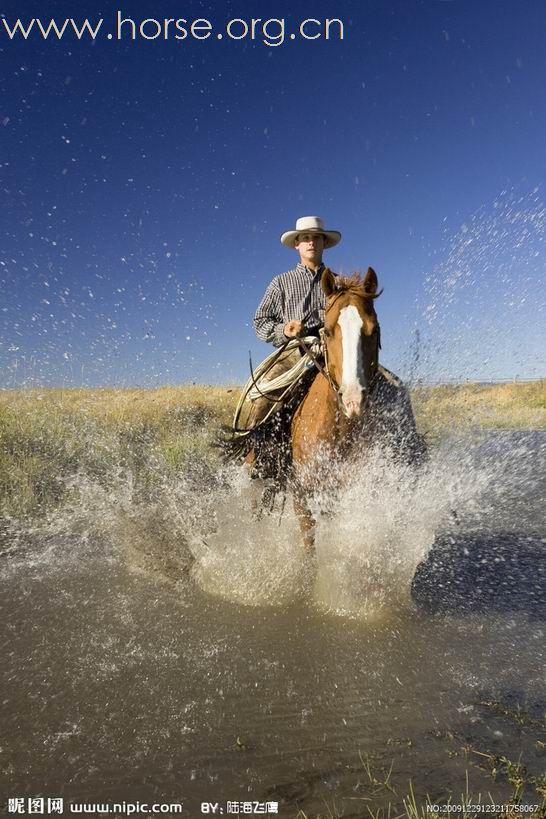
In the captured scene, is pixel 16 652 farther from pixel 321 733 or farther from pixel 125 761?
pixel 321 733

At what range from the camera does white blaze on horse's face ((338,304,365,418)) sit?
4320 millimetres

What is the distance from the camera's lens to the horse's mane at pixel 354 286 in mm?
4789

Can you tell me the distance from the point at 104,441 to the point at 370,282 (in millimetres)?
8069

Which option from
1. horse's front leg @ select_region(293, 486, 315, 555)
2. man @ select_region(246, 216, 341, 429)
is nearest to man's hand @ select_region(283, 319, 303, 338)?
man @ select_region(246, 216, 341, 429)

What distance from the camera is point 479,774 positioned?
274 centimetres

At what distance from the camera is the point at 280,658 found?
4086 mm

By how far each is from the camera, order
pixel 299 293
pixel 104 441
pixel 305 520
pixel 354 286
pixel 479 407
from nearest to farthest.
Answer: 1. pixel 354 286
2. pixel 305 520
3. pixel 299 293
4. pixel 104 441
5. pixel 479 407

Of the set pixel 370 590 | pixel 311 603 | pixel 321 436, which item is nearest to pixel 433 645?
pixel 370 590

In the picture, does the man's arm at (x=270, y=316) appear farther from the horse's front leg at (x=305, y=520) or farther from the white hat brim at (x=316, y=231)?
the horse's front leg at (x=305, y=520)

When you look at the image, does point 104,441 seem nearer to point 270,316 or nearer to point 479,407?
point 270,316

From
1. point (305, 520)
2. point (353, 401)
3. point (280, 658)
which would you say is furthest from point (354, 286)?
point (280, 658)

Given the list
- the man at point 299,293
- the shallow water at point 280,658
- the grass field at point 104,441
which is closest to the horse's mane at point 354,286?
the man at point 299,293

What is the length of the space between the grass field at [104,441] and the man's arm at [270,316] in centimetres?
237

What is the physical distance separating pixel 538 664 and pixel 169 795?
8.63 feet
